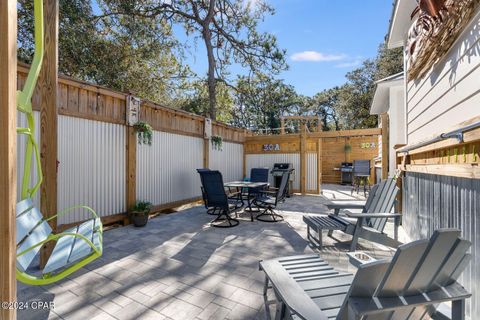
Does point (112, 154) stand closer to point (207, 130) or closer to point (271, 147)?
point (207, 130)

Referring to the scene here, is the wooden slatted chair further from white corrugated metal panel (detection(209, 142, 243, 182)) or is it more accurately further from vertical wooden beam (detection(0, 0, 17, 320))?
white corrugated metal panel (detection(209, 142, 243, 182))

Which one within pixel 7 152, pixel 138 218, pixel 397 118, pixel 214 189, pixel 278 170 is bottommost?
pixel 138 218

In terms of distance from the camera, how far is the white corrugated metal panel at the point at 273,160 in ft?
28.0

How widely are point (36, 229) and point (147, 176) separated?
11.5 feet

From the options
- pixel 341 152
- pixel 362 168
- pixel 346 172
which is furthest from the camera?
pixel 341 152

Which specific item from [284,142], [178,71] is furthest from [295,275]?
[178,71]

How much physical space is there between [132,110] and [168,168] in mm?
1664

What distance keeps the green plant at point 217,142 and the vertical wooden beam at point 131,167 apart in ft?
9.49

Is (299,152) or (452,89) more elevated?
(452,89)

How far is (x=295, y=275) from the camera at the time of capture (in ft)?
5.51

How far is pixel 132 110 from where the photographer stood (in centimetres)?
484

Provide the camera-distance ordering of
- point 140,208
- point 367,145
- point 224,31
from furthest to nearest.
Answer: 1. point 367,145
2. point 224,31
3. point 140,208

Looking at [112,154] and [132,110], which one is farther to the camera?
[132,110]

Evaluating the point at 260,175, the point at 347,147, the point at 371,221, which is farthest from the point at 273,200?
the point at 347,147
